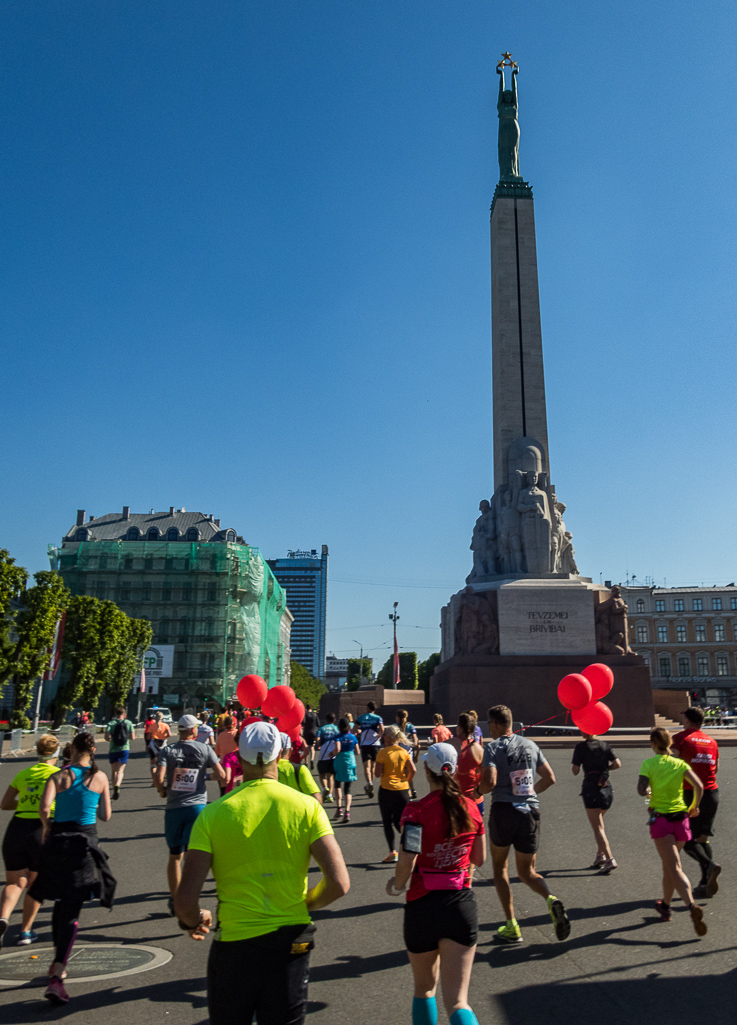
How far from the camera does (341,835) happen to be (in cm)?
1099

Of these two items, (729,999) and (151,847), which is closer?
(729,999)

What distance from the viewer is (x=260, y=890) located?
→ 121 inches

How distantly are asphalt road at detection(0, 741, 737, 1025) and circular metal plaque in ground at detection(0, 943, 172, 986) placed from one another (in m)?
0.09

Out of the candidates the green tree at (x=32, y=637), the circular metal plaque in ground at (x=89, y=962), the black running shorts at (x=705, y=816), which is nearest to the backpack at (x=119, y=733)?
the circular metal plaque in ground at (x=89, y=962)

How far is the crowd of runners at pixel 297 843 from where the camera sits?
10.0ft

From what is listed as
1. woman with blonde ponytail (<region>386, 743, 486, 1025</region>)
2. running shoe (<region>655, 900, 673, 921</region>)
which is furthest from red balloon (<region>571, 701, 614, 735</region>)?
woman with blonde ponytail (<region>386, 743, 486, 1025</region>)

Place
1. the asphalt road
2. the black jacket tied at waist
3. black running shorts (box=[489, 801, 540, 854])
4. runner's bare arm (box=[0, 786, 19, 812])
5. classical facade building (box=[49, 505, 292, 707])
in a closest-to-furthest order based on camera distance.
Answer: the asphalt road → the black jacket tied at waist → black running shorts (box=[489, 801, 540, 854]) → runner's bare arm (box=[0, 786, 19, 812]) → classical facade building (box=[49, 505, 292, 707])

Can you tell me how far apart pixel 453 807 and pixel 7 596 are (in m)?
26.3

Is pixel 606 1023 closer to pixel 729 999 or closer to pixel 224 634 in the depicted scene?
pixel 729 999

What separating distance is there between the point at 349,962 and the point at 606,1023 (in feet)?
6.19

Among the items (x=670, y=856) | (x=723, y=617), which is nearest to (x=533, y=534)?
(x=670, y=856)

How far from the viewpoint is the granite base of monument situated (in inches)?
1031

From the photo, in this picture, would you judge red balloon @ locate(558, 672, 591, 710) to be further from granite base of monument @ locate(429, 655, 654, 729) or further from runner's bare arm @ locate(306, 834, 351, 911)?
granite base of monument @ locate(429, 655, 654, 729)

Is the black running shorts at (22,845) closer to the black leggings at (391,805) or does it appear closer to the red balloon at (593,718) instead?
the black leggings at (391,805)
